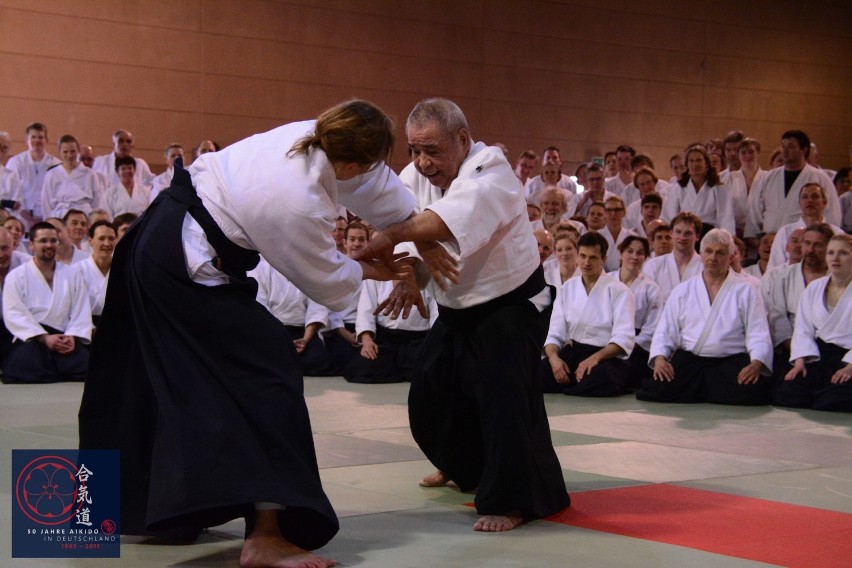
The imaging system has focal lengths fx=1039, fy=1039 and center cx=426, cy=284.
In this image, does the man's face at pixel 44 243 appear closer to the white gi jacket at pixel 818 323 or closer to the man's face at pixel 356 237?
the man's face at pixel 356 237

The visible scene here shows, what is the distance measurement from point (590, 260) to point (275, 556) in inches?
210

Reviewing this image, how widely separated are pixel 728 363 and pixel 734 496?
11.5ft

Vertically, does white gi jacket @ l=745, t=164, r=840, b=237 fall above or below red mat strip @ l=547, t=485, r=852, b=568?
above

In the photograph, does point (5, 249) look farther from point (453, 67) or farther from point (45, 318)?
point (453, 67)

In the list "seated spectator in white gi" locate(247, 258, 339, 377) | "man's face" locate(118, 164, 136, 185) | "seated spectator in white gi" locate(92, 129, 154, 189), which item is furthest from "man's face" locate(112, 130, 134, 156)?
"seated spectator in white gi" locate(247, 258, 339, 377)

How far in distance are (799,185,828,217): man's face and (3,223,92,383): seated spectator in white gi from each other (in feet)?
19.4

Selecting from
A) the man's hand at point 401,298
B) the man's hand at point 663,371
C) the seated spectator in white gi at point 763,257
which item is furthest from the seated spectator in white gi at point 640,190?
the man's hand at point 401,298

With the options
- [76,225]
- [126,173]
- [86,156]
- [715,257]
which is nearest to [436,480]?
[715,257]

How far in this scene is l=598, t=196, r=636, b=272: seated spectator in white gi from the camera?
9.93 metres

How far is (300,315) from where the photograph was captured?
8.96 m

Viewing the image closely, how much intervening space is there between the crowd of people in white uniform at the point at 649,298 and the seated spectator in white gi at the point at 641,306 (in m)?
0.01

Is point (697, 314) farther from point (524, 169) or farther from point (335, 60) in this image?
point (335, 60)

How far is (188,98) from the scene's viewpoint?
42.5 ft

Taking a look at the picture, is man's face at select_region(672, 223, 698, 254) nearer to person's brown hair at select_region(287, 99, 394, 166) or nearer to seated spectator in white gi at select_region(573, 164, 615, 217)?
seated spectator in white gi at select_region(573, 164, 615, 217)
